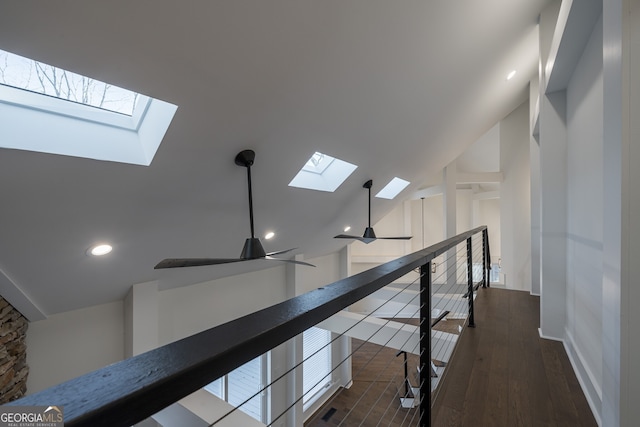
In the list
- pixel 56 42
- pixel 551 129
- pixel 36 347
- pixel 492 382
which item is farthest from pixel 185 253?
pixel 551 129

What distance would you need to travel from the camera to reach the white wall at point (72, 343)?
2688mm

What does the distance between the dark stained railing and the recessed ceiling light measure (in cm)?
254

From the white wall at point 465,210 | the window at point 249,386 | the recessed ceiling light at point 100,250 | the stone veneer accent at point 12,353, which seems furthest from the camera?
the white wall at point 465,210

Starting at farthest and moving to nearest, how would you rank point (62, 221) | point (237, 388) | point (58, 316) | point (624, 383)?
point (237, 388)
point (58, 316)
point (62, 221)
point (624, 383)

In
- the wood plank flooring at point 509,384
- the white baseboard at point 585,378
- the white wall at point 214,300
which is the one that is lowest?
the white wall at point 214,300

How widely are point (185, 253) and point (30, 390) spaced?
65.8 inches

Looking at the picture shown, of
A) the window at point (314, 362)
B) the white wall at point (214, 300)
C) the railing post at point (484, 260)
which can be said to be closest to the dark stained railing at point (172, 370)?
the white wall at point (214, 300)

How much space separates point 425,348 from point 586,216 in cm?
144

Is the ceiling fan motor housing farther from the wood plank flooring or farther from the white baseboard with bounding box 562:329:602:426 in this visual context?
the white baseboard with bounding box 562:329:602:426

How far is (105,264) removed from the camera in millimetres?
2674

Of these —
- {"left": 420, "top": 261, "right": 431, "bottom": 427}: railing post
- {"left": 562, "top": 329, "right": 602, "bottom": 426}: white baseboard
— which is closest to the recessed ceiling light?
{"left": 420, "top": 261, "right": 431, "bottom": 427}: railing post

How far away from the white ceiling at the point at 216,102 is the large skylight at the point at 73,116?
66 millimetres

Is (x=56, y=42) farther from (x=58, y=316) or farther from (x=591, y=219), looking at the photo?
(x=591, y=219)

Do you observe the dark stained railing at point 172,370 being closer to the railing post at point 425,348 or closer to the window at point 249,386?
the railing post at point 425,348
